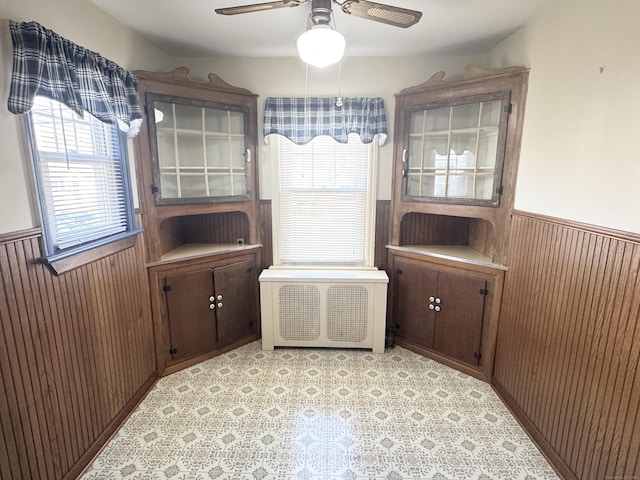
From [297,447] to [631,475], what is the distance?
5.07ft

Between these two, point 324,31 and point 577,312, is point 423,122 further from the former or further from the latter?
point 577,312

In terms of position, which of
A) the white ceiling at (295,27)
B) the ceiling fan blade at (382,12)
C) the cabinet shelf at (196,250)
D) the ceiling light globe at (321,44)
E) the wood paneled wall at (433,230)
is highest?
the white ceiling at (295,27)

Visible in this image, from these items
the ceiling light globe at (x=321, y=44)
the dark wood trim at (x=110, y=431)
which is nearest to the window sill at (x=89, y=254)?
the dark wood trim at (x=110, y=431)

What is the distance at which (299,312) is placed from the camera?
115 inches

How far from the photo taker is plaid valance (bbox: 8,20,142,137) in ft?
4.39

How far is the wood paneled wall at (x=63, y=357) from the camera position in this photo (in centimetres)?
137

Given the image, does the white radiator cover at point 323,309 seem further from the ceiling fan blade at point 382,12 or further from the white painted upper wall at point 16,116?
the ceiling fan blade at point 382,12

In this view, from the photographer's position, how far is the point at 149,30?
7.47 ft

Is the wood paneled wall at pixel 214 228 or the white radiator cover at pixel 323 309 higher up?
the wood paneled wall at pixel 214 228

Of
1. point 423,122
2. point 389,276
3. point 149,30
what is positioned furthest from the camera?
point 389,276

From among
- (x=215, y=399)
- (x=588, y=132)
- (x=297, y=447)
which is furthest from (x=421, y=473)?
(x=588, y=132)

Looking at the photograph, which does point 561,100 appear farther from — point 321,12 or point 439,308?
point 439,308

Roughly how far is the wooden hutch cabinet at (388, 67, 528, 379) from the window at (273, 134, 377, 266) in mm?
284

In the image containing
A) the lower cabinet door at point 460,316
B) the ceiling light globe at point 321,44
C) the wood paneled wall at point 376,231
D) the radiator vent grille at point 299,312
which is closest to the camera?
the ceiling light globe at point 321,44
